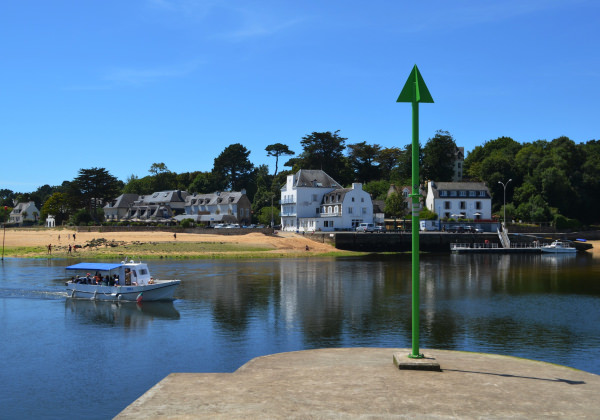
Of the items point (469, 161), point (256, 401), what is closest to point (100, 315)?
point (256, 401)

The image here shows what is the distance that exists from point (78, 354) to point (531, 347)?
2007 cm

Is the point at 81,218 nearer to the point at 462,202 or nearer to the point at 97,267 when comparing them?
the point at 462,202

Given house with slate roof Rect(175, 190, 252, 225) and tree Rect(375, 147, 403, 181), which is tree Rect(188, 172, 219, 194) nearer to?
house with slate roof Rect(175, 190, 252, 225)

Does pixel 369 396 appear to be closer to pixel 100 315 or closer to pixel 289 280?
pixel 100 315

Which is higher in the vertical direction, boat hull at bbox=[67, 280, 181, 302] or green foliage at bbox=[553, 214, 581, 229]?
green foliage at bbox=[553, 214, 581, 229]

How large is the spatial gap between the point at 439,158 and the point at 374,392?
405ft

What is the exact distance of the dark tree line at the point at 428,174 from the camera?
11938 cm

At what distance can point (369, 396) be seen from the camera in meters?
13.6

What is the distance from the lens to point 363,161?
503 ft

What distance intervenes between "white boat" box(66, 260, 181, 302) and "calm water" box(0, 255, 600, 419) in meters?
1.01

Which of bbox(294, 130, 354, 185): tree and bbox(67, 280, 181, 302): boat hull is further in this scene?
bbox(294, 130, 354, 185): tree

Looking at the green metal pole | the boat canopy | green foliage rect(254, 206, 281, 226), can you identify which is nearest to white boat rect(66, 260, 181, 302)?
the boat canopy

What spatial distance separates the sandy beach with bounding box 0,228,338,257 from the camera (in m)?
79.8

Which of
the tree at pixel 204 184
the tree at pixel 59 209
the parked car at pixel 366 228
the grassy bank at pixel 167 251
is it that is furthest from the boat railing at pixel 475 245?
the tree at pixel 59 209
